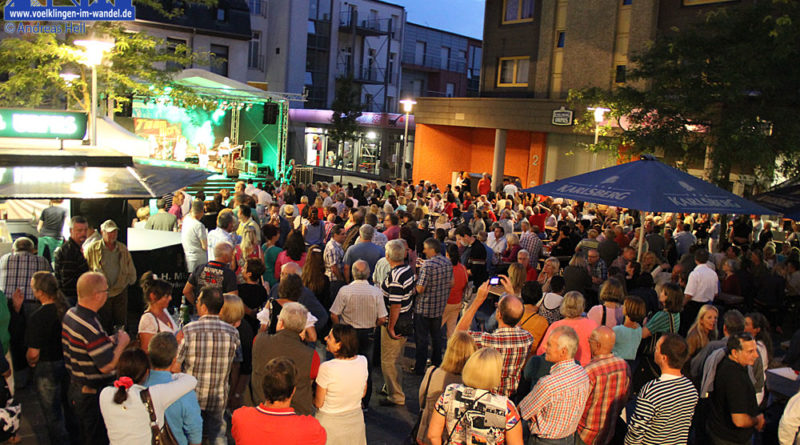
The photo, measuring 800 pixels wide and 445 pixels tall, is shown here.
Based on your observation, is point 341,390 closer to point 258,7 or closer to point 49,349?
point 49,349

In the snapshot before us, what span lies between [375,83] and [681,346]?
43480mm

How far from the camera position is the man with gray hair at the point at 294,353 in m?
4.76

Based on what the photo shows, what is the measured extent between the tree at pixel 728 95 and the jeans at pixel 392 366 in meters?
8.64

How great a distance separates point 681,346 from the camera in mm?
4477

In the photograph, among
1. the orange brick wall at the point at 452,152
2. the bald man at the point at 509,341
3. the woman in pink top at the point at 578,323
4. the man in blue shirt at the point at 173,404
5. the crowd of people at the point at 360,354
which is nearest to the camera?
the crowd of people at the point at 360,354

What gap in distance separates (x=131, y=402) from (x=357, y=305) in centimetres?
289

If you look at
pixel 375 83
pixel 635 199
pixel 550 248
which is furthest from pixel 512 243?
pixel 375 83

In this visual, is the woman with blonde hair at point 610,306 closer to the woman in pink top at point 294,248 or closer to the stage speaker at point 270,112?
the woman in pink top at point 294,248

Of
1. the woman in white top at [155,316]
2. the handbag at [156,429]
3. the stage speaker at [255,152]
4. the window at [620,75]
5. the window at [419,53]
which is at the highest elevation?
the window at [419,53]

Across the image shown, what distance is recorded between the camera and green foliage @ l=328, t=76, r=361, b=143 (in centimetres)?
3512

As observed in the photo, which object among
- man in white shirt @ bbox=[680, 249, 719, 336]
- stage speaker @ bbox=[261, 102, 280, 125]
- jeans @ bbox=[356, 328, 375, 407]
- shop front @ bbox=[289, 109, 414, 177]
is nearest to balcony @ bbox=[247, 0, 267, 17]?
shop front @ bbox=[289, 109, 414, 177]

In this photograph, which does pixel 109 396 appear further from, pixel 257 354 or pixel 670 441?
pixel 670 441

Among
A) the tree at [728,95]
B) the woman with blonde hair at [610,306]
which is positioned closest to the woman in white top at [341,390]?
the woman with blonde hair at [610,306]

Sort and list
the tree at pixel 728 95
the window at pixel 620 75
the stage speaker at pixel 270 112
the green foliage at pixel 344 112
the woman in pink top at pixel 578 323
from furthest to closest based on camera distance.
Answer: the green foliage at pixel 344 112 → the stage speaker at pixel 270 112 → the window at pixel 620 75 → the tree at pixel 728 95 → the woman in pink top at pixel 578 323
